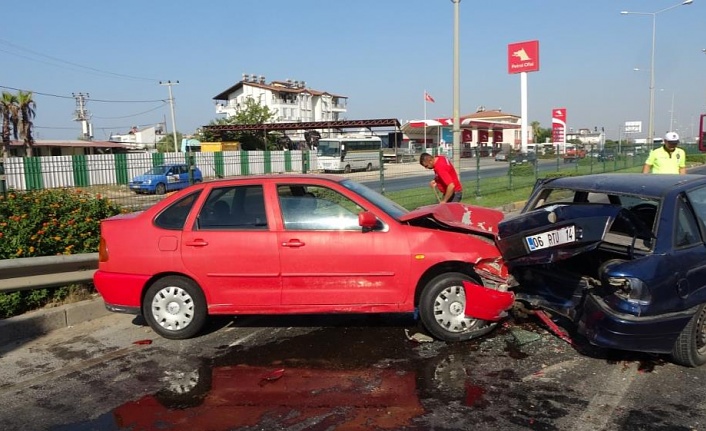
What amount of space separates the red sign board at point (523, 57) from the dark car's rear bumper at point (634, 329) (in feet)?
117

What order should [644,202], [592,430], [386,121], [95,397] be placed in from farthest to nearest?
1. [386,121]
2. [644,202]
3. [95,397]
4. [592,430]

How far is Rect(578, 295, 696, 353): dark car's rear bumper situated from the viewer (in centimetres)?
400

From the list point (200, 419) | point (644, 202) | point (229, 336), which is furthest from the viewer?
point (229, 336)

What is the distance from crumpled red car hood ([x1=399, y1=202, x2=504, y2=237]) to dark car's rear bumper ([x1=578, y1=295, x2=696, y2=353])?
1257 mm

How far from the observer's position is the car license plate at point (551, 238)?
4258 mm

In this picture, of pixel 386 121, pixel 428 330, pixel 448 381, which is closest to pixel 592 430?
pixel 448 381

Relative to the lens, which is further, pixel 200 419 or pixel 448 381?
pixel 448 381

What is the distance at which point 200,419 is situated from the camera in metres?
3.68

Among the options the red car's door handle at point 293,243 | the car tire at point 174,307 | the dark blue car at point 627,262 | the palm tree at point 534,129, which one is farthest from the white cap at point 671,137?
the palm tree at point 534,129

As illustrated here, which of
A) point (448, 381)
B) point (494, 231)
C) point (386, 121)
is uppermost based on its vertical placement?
point (386, 121)

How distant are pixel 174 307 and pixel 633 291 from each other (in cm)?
389

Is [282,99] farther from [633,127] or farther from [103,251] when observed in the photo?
[103,251]

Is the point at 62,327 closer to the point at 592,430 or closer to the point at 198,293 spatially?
the point at 198,293

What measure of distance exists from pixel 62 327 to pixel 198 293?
176 cm
